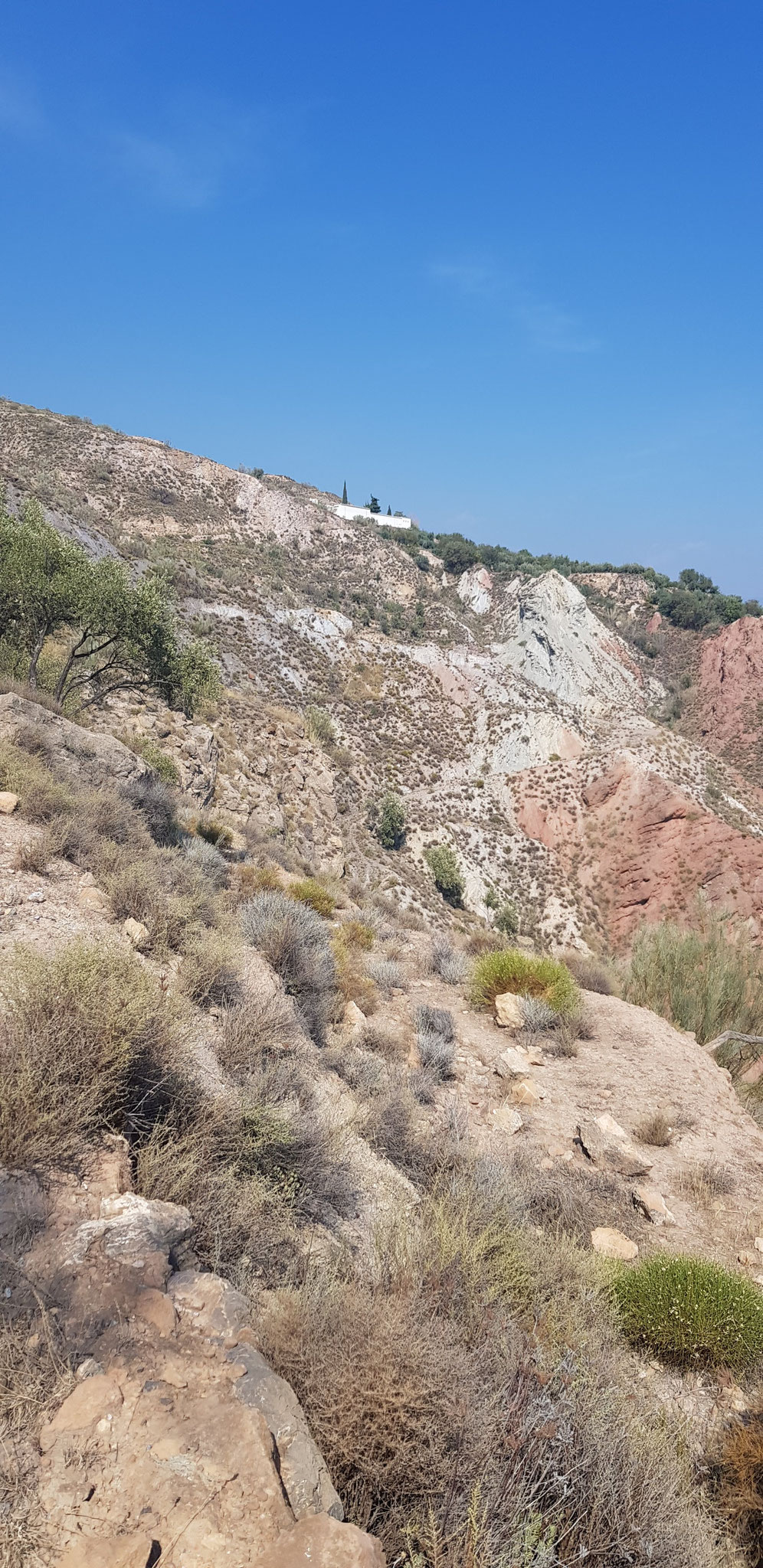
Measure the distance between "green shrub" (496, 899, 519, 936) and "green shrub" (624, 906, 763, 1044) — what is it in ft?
48.6

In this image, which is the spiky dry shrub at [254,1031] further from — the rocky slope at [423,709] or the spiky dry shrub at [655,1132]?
the rocky slope at [423,709]

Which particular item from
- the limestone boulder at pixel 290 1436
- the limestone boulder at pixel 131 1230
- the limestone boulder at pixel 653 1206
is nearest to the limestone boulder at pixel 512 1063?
the limestone boulder at pixel 653 1206

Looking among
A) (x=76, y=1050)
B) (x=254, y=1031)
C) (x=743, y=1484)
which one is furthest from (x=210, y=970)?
(x=743, y=1484)

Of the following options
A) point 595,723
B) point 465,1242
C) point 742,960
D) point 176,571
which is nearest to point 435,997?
point 742,960

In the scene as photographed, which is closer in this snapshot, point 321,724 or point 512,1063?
point 512,1063

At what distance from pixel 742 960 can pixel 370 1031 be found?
6897 mm

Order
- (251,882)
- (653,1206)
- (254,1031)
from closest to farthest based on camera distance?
(254,1031) < (653,1206) < (251,882)

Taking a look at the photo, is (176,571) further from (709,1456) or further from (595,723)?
(709,1456)

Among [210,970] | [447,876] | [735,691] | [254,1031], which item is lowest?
[447,876]

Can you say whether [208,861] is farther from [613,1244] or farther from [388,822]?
[388,822]

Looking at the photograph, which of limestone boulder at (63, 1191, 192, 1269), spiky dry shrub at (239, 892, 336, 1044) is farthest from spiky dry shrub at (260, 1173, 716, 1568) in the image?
spiky dry shrub at (239, 892, 336, 1044)

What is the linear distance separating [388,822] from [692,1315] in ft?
80.2

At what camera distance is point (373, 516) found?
7162 centimetres

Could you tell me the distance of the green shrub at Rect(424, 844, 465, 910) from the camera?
27672 millimetres
